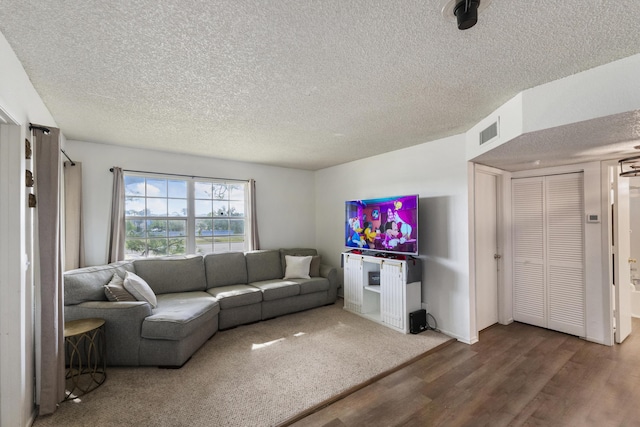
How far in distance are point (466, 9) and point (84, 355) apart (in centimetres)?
389

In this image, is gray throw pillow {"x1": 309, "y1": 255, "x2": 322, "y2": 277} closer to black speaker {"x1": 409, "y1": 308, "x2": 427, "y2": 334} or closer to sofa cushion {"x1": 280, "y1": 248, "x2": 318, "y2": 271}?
sofa cushion {"x1": 280, "y1": 248, "x2": 318, "y2": 271}

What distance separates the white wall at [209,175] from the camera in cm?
356

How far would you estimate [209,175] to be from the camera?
176 inches

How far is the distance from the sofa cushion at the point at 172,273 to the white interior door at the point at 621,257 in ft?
16.6

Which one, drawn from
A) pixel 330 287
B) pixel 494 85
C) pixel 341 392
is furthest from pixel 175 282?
pixel 494 85

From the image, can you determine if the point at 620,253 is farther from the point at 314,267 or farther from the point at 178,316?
the point at 178,316

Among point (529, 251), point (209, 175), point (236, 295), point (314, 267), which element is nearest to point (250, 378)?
point (236, 295)

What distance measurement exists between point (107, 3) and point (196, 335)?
280 cm

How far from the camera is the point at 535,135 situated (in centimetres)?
215

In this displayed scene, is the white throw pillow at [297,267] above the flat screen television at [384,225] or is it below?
below

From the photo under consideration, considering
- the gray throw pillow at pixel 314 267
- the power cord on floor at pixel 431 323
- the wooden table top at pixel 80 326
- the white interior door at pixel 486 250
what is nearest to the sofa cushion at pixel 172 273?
the wooden table top at pixel 80 326

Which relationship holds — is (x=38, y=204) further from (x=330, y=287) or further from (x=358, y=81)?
(x=330, y=287)

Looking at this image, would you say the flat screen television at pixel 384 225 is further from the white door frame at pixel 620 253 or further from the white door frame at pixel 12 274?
the white door frame at pixel 12 274

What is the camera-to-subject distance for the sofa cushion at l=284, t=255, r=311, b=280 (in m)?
4.48
